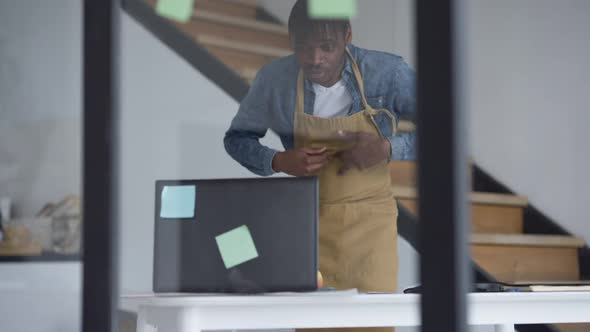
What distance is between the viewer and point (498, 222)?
12.3 feet

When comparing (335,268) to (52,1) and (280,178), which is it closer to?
(280,178)

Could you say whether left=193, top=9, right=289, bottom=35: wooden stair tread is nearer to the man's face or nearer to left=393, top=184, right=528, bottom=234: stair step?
the man's face

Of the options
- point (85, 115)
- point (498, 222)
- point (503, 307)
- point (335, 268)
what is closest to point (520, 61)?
point (498, 222)

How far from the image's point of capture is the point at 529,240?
11.7ft

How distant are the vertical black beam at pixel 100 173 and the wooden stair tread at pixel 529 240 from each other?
2.52 metres

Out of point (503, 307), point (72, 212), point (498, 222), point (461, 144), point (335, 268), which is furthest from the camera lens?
point (498, 222)

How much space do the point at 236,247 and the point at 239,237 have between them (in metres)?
0.02

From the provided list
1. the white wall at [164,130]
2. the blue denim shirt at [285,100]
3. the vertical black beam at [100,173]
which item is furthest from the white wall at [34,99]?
the vertical black beam at [100,173]

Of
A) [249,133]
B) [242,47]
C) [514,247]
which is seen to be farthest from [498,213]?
[249,133]

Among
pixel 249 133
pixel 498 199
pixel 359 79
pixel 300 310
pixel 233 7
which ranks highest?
pixel 233 7

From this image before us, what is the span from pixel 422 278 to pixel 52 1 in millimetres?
2577

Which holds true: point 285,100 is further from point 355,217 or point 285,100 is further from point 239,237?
point 239,237

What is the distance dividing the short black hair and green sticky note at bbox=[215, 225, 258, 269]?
0.46 metres

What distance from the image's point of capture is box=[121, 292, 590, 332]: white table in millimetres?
1560
